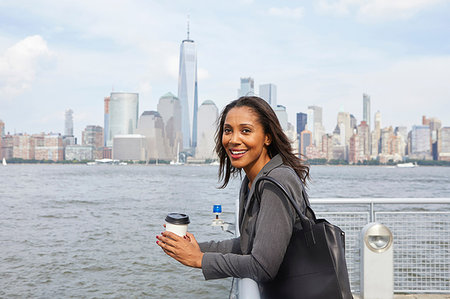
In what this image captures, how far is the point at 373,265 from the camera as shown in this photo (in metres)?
4.06

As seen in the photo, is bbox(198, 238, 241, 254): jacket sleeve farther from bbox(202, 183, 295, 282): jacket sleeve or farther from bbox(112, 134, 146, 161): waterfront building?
bbox(112, 134, 146, 161): waterfront building

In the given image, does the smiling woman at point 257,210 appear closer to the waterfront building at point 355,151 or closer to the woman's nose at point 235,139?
the woman's nose at point 235,139

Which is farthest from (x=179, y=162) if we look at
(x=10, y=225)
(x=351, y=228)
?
(x=351, y=228)

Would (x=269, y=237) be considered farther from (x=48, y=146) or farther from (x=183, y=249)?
(x=48, y=146)

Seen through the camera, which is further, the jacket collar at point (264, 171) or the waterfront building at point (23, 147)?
the waterfront building at point (23, 147)

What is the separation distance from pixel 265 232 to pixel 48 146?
164m

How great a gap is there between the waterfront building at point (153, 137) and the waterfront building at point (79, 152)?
19.2 meters

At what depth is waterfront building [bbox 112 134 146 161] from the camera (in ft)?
476

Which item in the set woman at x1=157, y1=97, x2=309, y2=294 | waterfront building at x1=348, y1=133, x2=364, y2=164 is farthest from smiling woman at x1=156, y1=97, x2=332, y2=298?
waterfront building at x1=348, y1=133, x2=364, y2=164

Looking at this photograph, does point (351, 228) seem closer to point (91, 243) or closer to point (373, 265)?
point (373, 265)

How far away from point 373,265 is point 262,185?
119 inches

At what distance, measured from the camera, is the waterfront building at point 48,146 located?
498 feet

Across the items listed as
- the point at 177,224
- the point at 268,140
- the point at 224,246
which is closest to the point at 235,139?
the point at 268,140

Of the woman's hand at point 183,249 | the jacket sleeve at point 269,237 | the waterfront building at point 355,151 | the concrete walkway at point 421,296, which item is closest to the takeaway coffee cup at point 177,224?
the woman's hand at point 183,249
